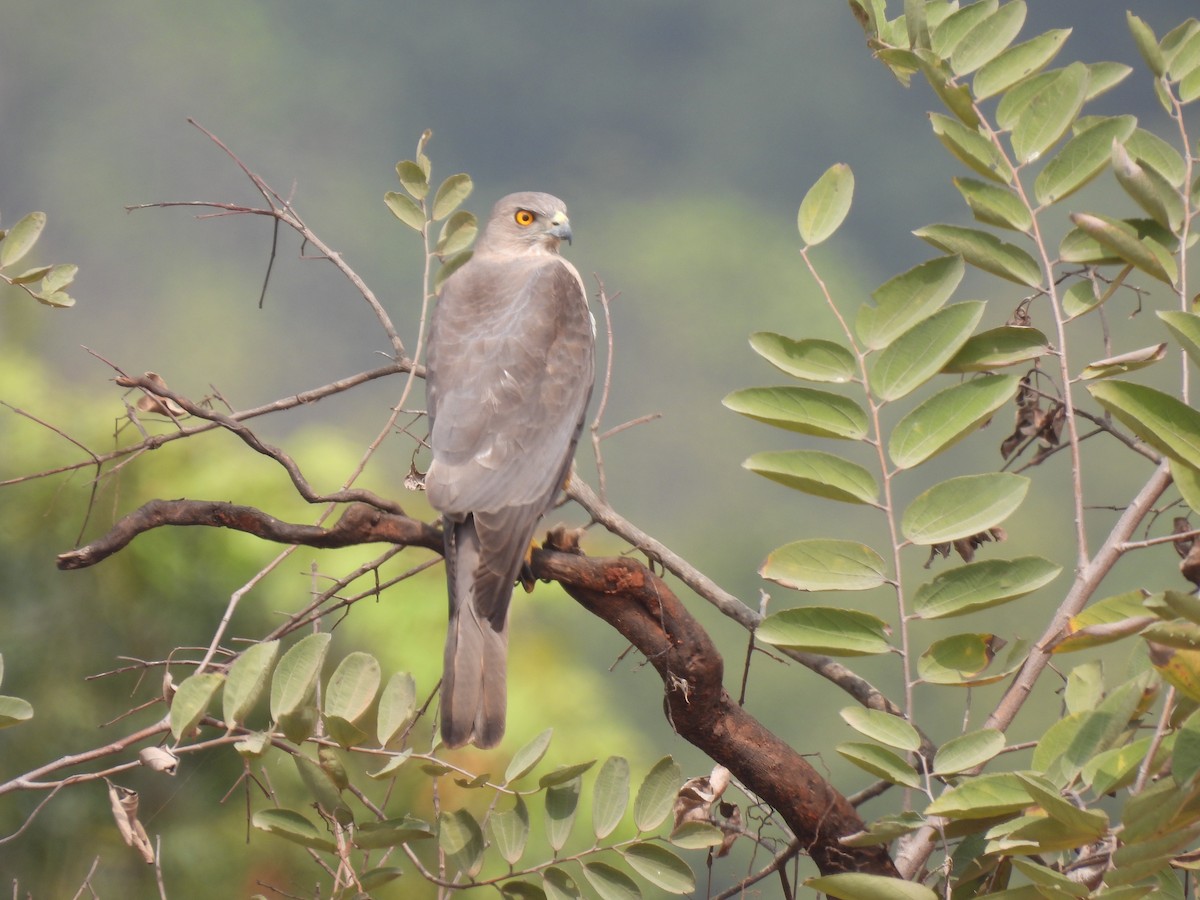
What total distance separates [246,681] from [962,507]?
3.05ft

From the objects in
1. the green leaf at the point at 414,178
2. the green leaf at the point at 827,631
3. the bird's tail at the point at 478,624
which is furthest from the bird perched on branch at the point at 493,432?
the green leaf at the point at 827,631

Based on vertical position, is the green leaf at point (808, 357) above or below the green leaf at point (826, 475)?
above

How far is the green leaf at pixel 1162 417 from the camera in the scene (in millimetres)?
1150

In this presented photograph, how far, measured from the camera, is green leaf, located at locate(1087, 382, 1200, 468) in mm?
1150

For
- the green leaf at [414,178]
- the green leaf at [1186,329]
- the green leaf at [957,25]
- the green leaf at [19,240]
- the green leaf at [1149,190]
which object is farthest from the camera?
the green leaf at [414,178]

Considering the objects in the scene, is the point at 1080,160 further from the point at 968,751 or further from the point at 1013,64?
the point at 968,751

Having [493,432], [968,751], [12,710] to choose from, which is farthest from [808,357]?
[12,710]

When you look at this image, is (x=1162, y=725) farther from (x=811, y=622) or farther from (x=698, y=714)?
(x=698, y=714)

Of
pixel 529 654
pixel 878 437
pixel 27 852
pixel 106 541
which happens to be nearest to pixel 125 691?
pixel 27 852

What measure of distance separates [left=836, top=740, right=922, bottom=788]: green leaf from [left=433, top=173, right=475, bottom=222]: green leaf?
1.24 meters

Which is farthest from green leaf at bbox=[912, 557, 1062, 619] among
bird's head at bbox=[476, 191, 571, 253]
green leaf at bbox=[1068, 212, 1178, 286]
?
bird's head at bbox=[476, 191, 571, 253]

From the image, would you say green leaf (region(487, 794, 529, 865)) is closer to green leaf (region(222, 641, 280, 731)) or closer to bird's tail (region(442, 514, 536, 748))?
bird's tail (region(442, 514, 536, 748))

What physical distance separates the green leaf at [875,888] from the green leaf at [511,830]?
0.46 m

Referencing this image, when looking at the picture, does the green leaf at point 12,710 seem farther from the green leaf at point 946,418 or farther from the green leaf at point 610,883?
the green leaf at point 946,418
